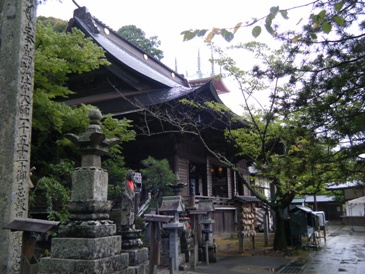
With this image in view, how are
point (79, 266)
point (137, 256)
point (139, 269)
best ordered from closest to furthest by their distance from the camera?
1. point (79, 266)
2. point (139, 269)
3. point (137, 256)

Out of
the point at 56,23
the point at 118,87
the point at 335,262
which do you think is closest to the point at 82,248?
the point at 335,262

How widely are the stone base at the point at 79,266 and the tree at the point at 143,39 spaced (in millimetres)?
35998

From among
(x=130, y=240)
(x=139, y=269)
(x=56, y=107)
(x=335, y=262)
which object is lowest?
(x=335, y=262)

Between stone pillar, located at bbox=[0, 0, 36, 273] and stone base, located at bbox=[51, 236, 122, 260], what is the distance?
22.0 inches

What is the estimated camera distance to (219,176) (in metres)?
21.7

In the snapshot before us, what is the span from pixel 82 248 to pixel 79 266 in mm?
225

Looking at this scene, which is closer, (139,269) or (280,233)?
(139,269)

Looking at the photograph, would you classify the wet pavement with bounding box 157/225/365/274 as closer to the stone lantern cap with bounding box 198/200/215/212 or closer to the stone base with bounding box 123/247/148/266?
the stone lantern cap with bounding box 198/200/215/212

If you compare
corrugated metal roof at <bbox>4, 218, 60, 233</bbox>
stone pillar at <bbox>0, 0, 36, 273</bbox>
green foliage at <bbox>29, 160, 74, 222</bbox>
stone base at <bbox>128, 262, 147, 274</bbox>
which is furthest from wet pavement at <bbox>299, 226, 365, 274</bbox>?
corrugated metal roof at <bbox>4, 218, 60, 233</bbox>

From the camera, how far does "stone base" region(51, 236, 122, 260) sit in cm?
461

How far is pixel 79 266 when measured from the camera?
4.52 m

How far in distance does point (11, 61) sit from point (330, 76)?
5047 millimetres

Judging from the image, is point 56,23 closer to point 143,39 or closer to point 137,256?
point 143,39

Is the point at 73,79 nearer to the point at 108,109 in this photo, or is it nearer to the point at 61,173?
the point at 108,109
